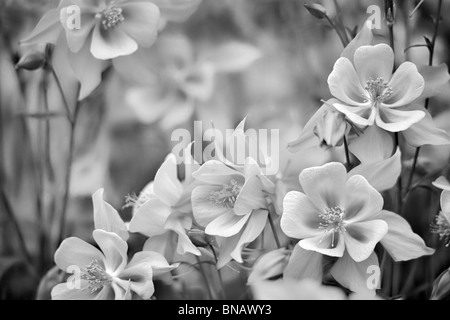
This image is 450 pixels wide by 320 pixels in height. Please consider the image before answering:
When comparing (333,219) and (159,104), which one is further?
(159,104)

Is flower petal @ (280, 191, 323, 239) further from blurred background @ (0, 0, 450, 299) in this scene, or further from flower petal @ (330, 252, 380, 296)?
blurred background @ (0, 0, 450, 299)

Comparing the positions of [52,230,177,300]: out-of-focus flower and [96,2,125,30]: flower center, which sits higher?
[96,2,125,30]: flower center

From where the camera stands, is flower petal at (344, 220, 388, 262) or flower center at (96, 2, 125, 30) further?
flower center at (96, 2, 125, 30)

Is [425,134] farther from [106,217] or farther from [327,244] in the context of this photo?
[106,217]

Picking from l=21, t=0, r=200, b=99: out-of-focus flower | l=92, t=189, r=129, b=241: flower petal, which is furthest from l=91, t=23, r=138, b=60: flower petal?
l=92, t=189, r=129, b=241: flower petal

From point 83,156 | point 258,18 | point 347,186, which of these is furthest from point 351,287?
point 258,18

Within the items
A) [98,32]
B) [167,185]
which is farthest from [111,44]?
[167,185]
